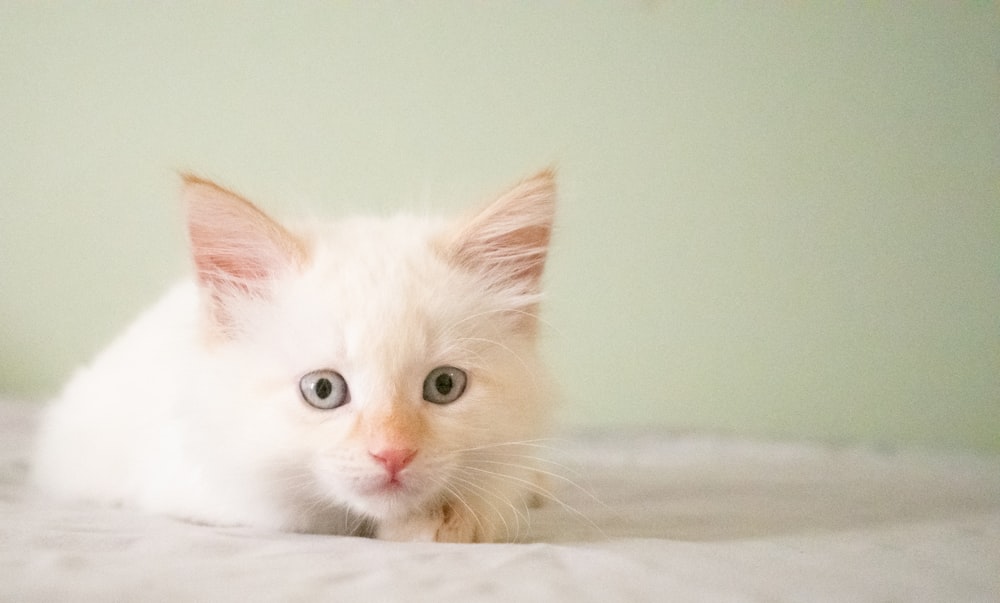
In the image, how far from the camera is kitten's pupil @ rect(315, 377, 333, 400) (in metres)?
0.92

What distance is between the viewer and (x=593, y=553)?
2.76ft

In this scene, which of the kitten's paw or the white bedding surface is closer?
the white bedding surface

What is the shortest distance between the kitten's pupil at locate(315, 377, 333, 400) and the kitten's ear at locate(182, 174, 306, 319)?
17 cm

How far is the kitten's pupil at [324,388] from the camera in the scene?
0.92 m

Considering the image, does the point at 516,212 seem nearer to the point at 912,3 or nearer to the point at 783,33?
the point at 783,33

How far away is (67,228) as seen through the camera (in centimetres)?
221

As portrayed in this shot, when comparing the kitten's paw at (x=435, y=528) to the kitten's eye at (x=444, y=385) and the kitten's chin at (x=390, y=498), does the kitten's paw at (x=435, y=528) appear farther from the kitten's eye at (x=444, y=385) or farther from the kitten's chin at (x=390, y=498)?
the kitten's eye at (x=444, y=385)

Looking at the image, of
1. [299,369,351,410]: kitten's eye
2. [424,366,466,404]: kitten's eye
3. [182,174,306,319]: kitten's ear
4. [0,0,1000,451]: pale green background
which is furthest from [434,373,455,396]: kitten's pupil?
[0,0,1000,451]: pale green background

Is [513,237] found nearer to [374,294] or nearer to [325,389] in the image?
[374,294]

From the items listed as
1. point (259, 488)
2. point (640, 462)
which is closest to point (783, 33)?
point (640, 462)

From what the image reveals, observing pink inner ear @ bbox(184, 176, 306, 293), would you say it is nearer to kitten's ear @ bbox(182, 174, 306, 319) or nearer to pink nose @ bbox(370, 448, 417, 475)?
kitten's ear @ bbox(182, 174, 306, 319)

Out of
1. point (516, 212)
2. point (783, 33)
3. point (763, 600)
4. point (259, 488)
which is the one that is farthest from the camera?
point (783, 33)

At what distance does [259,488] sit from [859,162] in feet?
6.50

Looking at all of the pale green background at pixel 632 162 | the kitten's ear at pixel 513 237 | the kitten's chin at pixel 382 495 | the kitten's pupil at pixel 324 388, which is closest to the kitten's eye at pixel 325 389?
the kitten's pupil at pixel 324 388
